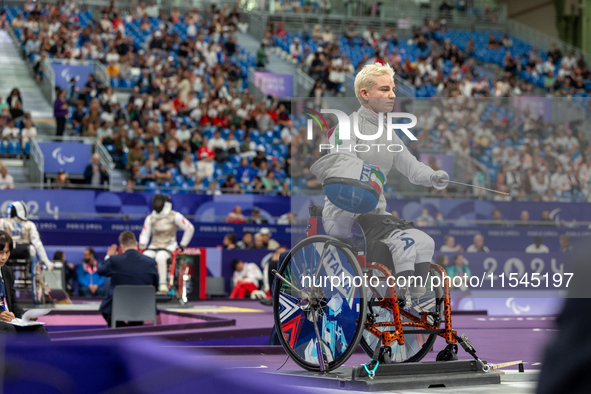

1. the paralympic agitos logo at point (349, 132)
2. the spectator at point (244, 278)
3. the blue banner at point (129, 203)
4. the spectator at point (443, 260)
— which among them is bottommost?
the spectator at point (244, 278)

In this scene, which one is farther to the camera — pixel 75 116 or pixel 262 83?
pixel 262 83

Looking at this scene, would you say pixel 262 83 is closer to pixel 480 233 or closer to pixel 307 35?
pixel 307 35

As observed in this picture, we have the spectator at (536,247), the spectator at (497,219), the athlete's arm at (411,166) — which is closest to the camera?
the athlete's arm at (411,166)

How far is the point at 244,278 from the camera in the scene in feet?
53.2

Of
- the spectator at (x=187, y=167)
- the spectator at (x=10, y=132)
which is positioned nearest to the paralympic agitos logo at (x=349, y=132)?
the spectator at (x=187, y=167)

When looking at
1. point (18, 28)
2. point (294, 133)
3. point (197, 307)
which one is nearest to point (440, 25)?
point (18, 28)

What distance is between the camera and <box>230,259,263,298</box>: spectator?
16.1 m

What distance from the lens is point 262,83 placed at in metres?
25.9

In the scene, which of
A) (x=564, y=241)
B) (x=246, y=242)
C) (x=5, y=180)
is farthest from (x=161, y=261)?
(x=564, y=241)

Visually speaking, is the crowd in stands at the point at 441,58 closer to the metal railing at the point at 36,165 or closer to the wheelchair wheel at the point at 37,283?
the metal railing at the point at 36,165

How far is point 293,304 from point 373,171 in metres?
0.98

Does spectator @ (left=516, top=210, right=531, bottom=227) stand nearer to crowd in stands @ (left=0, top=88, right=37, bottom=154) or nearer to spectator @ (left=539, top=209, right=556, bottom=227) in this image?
spectator @ (left=539, top=209, right=556, bottom=227)

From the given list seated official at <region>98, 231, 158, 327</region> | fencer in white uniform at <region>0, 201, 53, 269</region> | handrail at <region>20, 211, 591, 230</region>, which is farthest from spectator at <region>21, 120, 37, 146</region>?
seated official at <region>98, 231, 158, 327</region>

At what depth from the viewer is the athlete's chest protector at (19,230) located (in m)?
12.4
